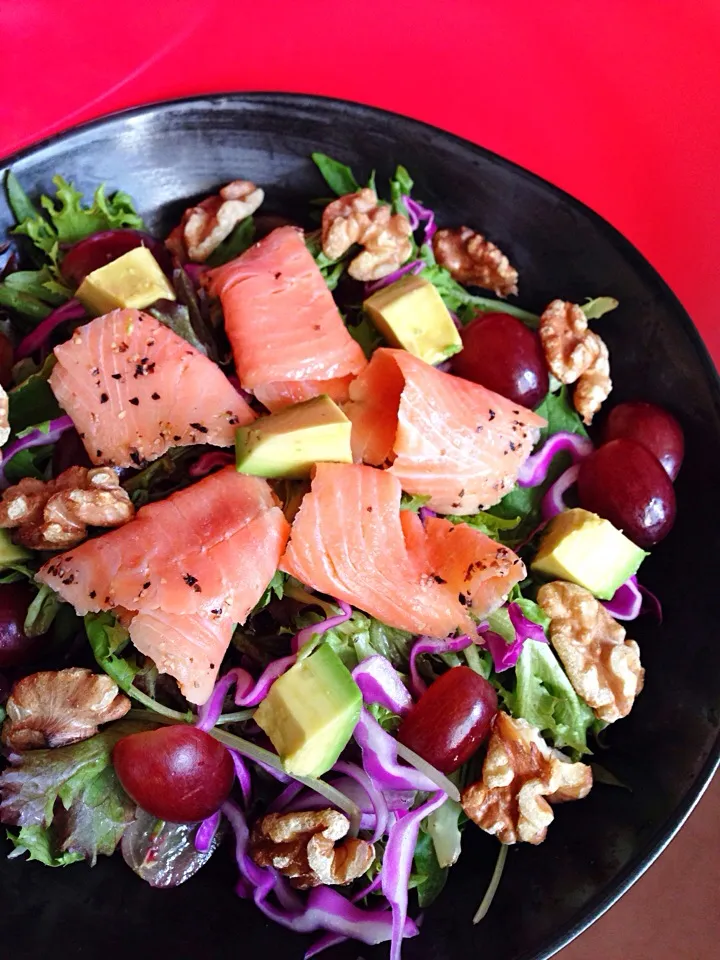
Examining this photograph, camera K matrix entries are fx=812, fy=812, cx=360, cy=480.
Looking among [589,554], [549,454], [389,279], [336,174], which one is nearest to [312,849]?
[589,554]

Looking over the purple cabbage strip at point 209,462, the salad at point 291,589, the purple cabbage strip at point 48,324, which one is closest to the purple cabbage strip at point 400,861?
the salad at point 291,589

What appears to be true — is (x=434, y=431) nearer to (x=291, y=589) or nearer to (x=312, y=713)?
(x=291, y=589)

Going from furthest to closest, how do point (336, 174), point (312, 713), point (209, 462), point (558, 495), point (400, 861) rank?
point (336, 174), point (558, 495), point (209, 462), point (400, 861), point (312, 713)

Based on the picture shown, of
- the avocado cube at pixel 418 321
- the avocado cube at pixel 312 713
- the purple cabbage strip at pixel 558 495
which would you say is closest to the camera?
the avocado cube at pixel 312 713

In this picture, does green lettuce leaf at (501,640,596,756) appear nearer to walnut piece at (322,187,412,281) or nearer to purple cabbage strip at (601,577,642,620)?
purple cabbage strip at (601,577,642,620)

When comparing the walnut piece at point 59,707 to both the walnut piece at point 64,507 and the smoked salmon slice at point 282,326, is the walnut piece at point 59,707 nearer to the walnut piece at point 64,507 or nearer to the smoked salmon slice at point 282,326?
the walnut piece at point 64,507

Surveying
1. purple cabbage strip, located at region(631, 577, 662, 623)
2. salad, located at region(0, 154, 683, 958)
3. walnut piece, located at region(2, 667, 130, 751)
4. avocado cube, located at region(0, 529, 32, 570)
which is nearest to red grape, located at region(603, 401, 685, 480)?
salad, located at region(0, 154, 683, 958)

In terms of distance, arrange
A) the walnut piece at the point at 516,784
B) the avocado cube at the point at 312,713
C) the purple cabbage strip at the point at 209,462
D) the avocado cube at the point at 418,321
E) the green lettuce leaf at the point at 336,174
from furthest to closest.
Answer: the green lettuce leaf at the point at 336,174 → the avocado cube at the point at 418,321 → the purple cabbage strip at the point at 209,462 → the walnut piece at the point at 516,784 → the avocado cube at the point at 312,713
